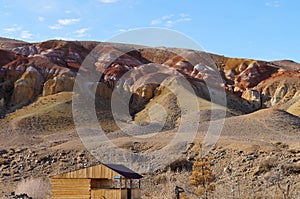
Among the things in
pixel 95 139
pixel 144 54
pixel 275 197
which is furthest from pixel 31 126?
pixel 144 54

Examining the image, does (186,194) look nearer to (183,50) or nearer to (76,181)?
(76,181)

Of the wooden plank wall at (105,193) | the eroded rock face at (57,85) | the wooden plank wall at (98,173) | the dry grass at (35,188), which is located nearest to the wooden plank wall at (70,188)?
the wooden plank wall at (98,173)

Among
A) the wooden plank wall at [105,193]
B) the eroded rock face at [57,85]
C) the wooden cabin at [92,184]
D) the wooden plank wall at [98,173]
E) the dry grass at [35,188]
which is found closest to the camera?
the wooden plank wall at [105,193]

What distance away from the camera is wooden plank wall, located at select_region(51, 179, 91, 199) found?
86.3 feet

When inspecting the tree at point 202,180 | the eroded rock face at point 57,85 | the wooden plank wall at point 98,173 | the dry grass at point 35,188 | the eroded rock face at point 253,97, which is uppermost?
the eroded rock face at point 57,85

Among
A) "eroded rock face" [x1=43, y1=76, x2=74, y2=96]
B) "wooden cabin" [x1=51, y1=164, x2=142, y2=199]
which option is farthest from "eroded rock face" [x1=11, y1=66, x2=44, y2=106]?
"wooden cabin" [x1=51, y1=164, x2=142, y2=199]

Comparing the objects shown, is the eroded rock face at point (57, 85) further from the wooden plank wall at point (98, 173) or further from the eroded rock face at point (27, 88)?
the wooden plank wall at point (98, 173)

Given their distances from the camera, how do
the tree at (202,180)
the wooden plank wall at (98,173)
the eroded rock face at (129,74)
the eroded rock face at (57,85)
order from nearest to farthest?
1. the wooden plank wall at (98,173)
2. the tree at (202,180)
3. the eroded rock face at (57,85)
4. the eroded rock face at (129,74)

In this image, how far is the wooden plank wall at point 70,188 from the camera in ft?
86.3

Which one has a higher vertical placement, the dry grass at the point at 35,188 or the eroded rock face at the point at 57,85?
the eroded rock face at the point at 57,85

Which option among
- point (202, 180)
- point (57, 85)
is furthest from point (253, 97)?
point (202, 180)

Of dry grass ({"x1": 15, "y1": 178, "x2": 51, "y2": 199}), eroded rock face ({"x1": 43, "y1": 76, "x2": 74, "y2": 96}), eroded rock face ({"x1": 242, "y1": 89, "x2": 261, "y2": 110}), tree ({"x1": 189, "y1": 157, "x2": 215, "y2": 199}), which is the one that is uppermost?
eroded rock face ({"x1": 43, "y1": 76, "x2": 74, "y2": 96})

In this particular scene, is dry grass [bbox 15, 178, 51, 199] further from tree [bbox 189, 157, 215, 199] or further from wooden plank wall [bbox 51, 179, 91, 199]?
tree [bbox 189, 157, 215, 199]

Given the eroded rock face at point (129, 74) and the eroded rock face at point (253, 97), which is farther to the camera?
the eroded rock face at point (253, 97)
